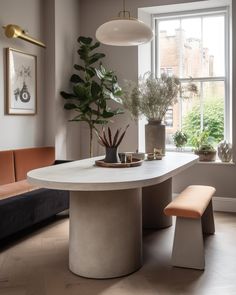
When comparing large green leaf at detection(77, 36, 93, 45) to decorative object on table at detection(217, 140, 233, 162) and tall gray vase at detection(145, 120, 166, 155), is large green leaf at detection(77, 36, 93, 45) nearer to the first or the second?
tall gray vase at detection(145, 120, 166, 155)

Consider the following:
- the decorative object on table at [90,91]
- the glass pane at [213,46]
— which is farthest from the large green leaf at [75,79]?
the glass pane at [213,46]

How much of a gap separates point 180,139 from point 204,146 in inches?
13.5

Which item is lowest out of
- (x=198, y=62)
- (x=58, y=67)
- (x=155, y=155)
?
(x=155, y=155)

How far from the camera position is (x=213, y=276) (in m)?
2.64

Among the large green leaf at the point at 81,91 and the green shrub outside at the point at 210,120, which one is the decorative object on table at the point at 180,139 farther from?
the large green leaf at the point at 81,91

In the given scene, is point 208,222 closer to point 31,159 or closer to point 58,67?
point 31,159

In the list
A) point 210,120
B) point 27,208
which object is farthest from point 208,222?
point 210,120

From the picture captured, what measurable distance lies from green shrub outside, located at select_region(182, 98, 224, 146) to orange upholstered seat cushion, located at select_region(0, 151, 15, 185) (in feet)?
8.03

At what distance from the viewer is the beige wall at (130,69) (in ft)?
15.5

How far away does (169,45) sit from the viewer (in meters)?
5.29

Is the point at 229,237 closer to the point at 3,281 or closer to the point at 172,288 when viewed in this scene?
the point at 172,288

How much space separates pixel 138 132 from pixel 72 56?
1393mm

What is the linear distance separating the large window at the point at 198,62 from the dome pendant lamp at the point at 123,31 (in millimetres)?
2163

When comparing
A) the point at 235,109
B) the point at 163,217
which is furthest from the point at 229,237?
the point at 235,109
